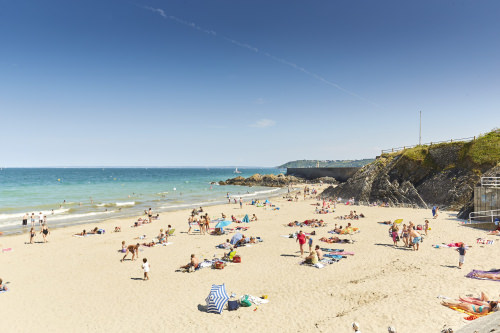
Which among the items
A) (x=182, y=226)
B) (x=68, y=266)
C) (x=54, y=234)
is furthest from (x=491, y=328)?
(x=54, y=234)

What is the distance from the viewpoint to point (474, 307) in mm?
9234

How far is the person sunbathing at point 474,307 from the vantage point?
8866 mm

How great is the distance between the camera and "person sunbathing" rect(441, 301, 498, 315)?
29.1 feet

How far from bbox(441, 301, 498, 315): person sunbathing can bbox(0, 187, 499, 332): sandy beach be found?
0.32 m

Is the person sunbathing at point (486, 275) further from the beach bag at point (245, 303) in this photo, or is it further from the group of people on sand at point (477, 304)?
the beach bag at point (245, 303)

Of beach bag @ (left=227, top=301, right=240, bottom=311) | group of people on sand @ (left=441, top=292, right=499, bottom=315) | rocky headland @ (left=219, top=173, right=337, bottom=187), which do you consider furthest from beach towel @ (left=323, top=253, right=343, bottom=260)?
rocky headland @ (left=219, top=173, right=337, bottom=187)

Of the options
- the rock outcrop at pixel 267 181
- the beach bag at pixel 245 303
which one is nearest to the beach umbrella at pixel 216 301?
the beach bag at pixel 245 303

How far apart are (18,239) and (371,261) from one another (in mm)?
25621

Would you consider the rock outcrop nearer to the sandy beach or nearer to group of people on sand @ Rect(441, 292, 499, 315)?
the sandy beach

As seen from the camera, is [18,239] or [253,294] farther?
[18,239]

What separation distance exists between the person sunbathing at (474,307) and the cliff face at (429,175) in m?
24.1

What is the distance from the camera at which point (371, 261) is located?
15375mm

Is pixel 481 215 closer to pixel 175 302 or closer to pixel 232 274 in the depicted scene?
pixel 232 274

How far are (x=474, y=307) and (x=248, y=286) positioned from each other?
25.9 feet
